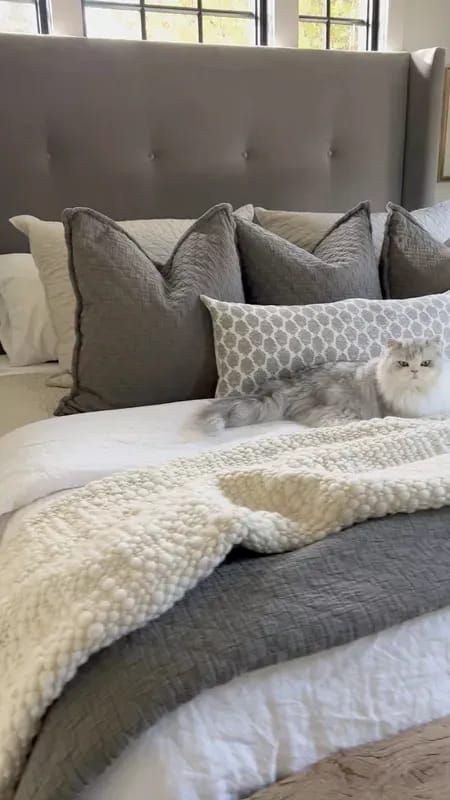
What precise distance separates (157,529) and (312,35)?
8.05ft

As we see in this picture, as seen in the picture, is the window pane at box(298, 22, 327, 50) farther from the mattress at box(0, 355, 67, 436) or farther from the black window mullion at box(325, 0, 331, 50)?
the mattress at box(0, 355, 67, 436)

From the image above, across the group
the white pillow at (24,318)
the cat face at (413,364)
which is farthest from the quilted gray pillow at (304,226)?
the white pillow at (24,318)

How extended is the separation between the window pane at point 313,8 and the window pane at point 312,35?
31 millimetres

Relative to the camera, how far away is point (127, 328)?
5.10 feet

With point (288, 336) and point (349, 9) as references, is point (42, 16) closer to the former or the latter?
point (349, 9)

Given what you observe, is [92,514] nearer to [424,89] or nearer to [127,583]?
[127,583]

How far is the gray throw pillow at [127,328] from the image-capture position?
1559 millimetres

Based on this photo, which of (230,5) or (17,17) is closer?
(17,17)

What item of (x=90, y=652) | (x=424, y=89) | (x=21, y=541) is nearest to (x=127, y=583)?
(x=90, y=652)

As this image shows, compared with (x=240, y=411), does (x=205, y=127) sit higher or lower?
higher

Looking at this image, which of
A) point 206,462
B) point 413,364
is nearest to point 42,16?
point 413,364

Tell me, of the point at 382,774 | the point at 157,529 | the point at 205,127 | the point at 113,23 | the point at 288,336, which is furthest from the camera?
the point at 113,23

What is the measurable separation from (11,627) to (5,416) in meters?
0.87

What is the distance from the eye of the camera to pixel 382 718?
31.9 inches
